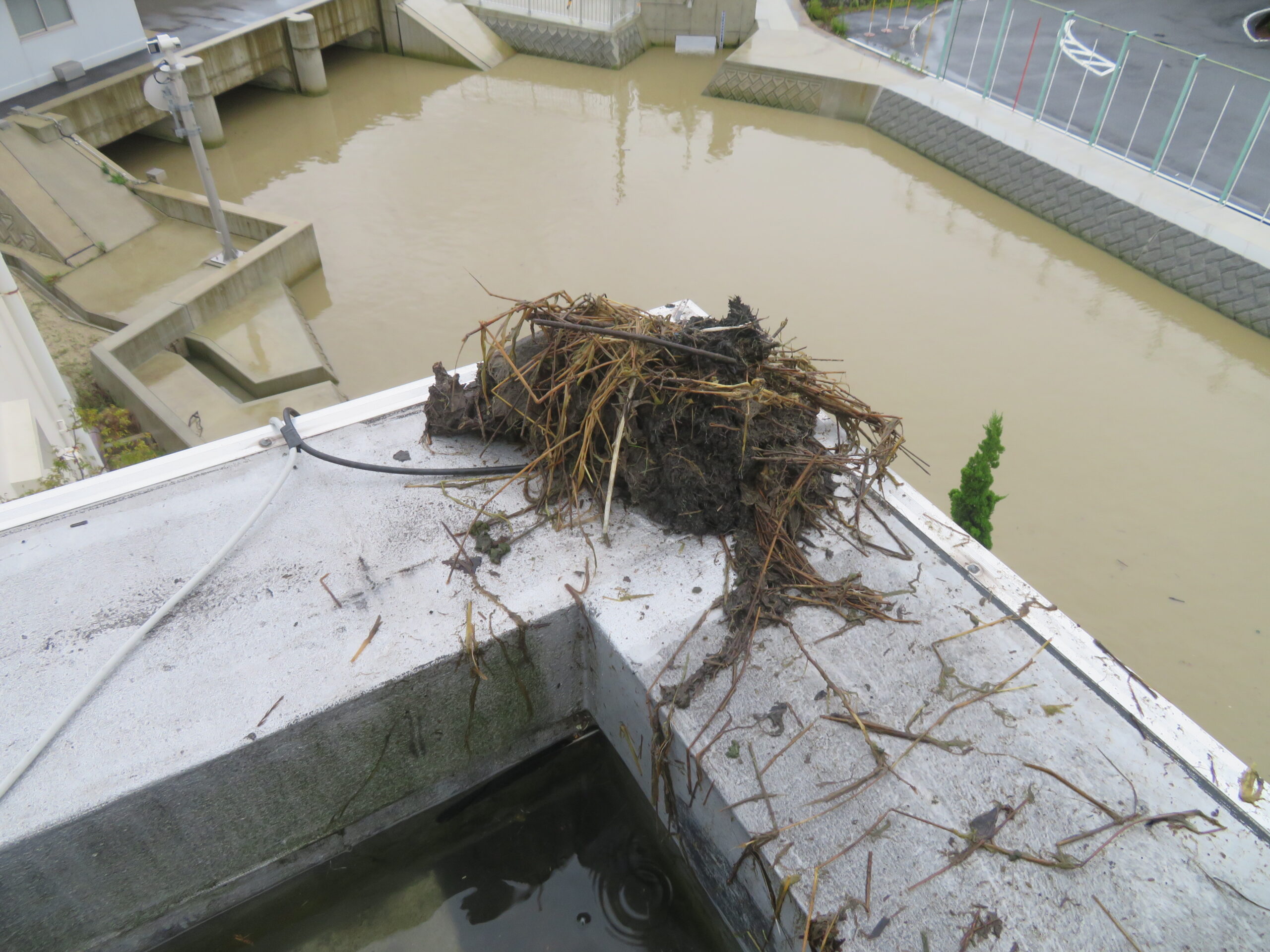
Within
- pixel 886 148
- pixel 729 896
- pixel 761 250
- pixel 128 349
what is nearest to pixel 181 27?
pixel 128 349

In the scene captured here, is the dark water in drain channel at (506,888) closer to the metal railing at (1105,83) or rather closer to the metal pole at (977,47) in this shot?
the metal railing at (1105,83)

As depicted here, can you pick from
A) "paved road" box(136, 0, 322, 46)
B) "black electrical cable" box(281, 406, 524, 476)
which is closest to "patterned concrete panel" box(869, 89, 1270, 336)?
"black electrical cable" box(281, 406, 524, 476)

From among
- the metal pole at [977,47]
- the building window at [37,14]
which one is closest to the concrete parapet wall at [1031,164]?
the metal pole at [977,47]

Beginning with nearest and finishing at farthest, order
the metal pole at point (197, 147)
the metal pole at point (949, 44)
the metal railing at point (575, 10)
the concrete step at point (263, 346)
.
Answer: the metal pole at point (197, 147) → the concrete step at point (263, 346) → the metal pole at point (949, 44) → the metal railing at point (575, 10)

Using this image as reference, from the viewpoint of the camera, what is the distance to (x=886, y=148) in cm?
1126

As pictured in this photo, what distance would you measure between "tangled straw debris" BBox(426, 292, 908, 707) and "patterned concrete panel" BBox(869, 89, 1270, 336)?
720 centimetres

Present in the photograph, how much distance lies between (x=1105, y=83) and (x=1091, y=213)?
4.01m

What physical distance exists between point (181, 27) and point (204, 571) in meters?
12.2

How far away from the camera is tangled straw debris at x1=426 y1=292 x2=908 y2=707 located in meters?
2.95

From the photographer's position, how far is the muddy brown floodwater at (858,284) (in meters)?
6.07

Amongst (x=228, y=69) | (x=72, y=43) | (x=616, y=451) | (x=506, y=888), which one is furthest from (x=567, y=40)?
(x=506, y=888)

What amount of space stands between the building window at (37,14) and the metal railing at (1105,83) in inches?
445

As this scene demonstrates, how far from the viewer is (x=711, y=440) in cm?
302

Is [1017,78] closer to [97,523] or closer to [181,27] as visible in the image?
[181,27]
